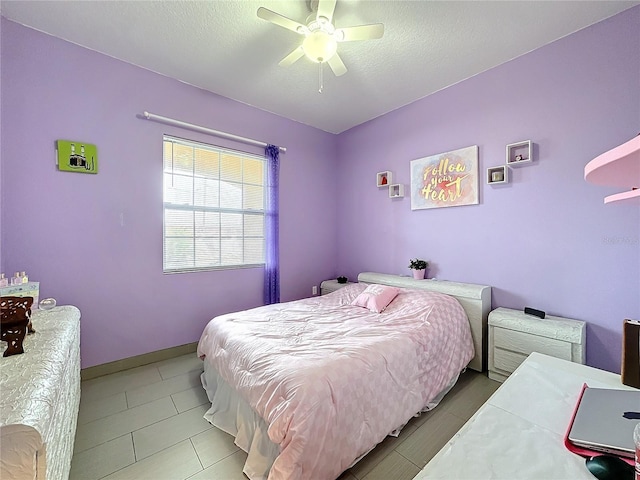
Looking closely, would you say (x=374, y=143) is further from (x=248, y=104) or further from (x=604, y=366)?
(x=604, y=366)

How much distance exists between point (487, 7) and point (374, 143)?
5.98ft

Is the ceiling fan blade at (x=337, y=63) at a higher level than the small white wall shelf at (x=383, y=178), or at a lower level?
higher

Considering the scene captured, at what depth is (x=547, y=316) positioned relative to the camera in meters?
2.19

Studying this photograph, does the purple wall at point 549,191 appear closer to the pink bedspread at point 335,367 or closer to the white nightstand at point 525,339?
the white nightstand at point 525,339

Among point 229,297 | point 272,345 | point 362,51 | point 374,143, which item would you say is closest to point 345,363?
point 272,345

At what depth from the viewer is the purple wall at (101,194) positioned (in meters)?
2.03

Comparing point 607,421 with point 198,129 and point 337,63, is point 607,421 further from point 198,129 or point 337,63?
point 198,129

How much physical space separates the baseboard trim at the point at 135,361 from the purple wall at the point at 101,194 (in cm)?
5

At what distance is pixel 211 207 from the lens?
3.03 meters

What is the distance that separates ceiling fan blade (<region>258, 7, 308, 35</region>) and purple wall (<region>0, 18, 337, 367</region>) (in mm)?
1571

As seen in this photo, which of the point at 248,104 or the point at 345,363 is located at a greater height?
the point at 248,104

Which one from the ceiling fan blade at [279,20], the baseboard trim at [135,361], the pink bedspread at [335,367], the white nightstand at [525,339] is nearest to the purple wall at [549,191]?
the white nightstand at [525,339]

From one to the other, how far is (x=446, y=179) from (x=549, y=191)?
2.89 feet

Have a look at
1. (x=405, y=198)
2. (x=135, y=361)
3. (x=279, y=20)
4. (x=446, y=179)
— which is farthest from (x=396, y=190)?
(x=135, y=361)
